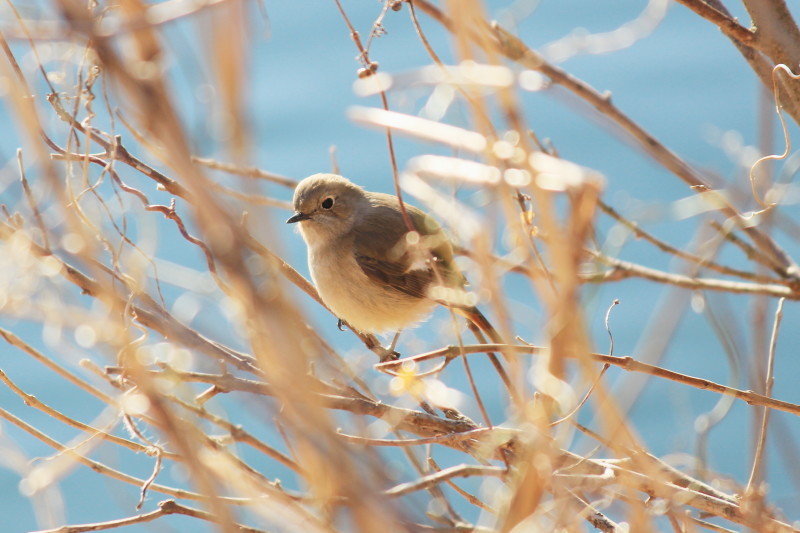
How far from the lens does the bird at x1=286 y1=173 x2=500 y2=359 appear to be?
3.57 meters

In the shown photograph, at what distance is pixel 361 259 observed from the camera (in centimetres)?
371

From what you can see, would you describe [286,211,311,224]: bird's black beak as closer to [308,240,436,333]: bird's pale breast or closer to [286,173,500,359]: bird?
[286,173,500,359]: bird

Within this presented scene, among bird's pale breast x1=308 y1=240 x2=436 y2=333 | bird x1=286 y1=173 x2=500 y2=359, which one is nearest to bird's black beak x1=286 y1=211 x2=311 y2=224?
bird x1=286 y1=173 x2=500 y2=359

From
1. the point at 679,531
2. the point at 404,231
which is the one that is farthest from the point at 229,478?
the point at 404,231

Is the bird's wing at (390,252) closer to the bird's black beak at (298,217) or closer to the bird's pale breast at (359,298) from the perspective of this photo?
the bird's pale breast at (359,298)

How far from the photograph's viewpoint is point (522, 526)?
88 centimetres

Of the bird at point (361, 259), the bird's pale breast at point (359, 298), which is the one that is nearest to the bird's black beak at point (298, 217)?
the bird at point (361, 259)

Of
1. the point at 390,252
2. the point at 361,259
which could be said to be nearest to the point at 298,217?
the point at 361,259

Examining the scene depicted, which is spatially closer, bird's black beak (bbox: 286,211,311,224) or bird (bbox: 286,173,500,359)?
bird (bbox: 286,173,500,359)

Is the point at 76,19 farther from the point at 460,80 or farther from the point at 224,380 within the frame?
the point at 224,380

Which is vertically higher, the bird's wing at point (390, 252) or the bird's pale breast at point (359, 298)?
the bird's wing at point (390, 252)

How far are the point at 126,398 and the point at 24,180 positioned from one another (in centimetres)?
41

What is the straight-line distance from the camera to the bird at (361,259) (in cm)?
357

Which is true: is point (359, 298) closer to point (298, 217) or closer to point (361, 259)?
point (361, 259)
